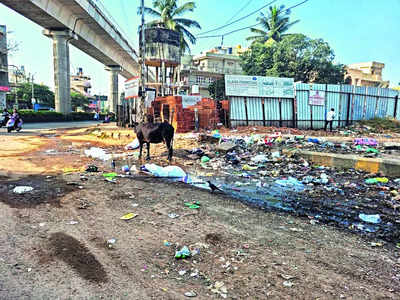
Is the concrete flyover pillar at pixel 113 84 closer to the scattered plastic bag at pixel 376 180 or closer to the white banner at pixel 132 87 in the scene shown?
the white banner at pixel 132 87

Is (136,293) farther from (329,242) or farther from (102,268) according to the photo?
(329,242)

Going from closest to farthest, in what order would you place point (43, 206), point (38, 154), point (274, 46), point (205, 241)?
point (205, 241)
point (43, 206)
point (38, 154)
point (274, 46)

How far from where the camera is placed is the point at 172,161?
283 inches

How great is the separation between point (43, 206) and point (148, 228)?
5.48ft

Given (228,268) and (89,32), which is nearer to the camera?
(228,268)

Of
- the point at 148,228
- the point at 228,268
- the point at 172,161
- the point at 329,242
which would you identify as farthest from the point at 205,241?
the point at 172,161

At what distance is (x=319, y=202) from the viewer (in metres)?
4.45

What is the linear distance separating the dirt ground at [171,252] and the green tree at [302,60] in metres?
26.5

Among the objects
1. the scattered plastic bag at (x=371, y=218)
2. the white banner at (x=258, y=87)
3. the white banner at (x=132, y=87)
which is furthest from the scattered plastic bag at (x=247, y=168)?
the white banner at (x=258, y=87)

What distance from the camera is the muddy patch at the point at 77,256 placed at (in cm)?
224

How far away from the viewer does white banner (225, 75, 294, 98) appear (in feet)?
46.3

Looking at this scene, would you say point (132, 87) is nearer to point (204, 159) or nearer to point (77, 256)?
point (204, 159)

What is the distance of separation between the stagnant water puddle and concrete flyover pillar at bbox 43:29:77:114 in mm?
22123

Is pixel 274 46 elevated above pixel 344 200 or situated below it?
above
